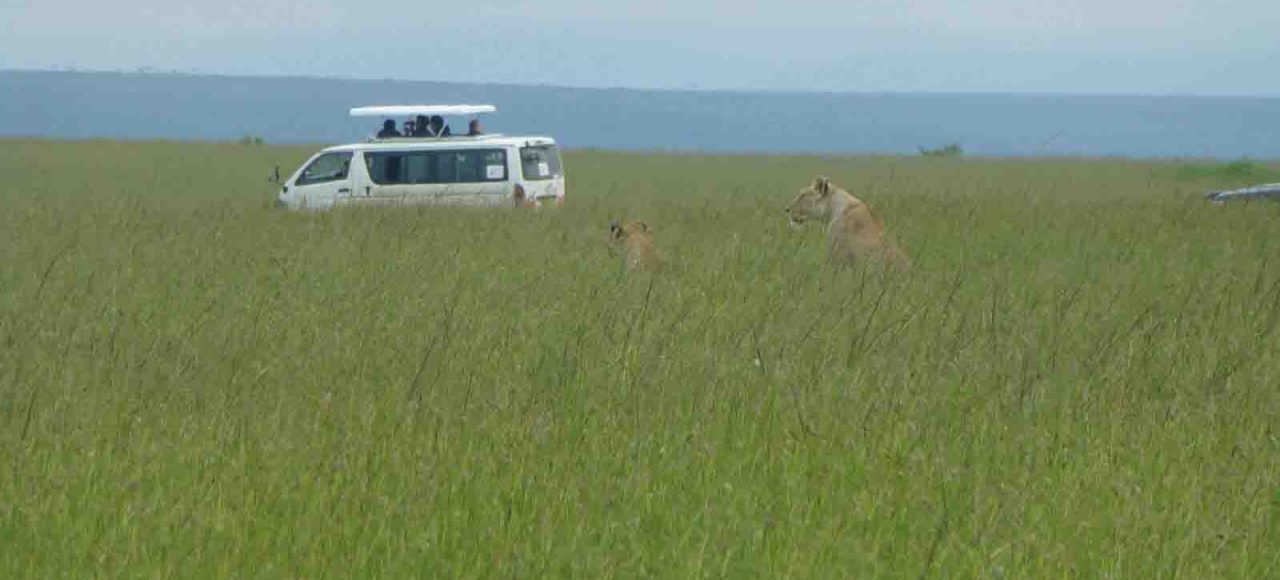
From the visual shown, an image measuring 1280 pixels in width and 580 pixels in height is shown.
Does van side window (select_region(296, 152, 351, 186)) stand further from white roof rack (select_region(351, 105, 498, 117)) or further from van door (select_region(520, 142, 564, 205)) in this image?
van door (select_region(520, 142, 564, 205))

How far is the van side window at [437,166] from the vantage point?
950 inches

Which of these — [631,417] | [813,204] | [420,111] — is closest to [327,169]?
[420,111]

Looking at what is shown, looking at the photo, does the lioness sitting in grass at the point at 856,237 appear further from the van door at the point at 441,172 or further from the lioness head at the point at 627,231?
the van door at the point at 441,172

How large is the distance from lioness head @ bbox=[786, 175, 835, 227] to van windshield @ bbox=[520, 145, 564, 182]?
8582 millimetres

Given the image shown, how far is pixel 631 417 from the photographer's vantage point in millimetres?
7391

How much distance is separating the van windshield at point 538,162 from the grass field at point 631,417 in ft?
33.6

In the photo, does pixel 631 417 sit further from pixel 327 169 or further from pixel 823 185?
pixel 327 169

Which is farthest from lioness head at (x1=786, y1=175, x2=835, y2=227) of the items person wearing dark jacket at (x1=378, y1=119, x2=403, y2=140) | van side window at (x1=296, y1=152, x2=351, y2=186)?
person wearing dark jacket at (x1=378, y1=119, x2=403, y2=140)

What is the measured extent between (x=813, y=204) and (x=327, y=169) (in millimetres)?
10248

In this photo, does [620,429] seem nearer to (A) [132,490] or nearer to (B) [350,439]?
(B) [350,439]

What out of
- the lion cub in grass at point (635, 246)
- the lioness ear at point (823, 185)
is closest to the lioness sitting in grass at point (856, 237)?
the lioness ear at point (823, 185)

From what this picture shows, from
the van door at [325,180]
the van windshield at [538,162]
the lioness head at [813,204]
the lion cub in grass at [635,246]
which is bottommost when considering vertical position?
the van door at [325,180]

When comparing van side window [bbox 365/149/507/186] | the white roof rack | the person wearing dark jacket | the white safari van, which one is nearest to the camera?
the white safari van

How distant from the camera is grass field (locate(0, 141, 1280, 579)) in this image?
5684 mm
